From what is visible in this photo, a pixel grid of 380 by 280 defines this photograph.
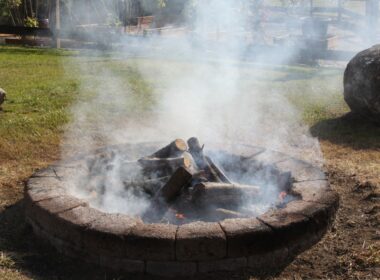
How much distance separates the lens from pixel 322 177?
4.09 meters

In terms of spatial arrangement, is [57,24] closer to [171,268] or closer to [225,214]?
[225,214]

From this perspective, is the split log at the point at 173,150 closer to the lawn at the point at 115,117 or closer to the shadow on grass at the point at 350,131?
the lawn at the point at 115,117

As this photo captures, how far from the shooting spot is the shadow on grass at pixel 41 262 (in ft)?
10.2

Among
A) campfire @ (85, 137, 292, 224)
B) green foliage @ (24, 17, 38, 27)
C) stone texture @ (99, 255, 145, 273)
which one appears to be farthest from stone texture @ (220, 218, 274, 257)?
green foliage @ (24, 17, 38, 27)

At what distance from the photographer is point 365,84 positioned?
6574 mm

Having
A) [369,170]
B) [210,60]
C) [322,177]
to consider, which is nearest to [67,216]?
[322,177]

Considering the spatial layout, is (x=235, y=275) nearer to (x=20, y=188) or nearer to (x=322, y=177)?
(x=322, y=177)

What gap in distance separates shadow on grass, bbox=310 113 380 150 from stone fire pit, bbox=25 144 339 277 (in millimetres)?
2635

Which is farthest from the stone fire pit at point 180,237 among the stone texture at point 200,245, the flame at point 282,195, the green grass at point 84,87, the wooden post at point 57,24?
the wooden post at point 57,24

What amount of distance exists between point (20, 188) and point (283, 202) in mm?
2433

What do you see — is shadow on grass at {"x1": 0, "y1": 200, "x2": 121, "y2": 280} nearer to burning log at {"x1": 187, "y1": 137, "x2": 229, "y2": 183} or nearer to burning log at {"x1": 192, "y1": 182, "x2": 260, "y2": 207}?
A: burning log at {"x1": 192, "y1": 182, "x2": 260, "y2": 207}

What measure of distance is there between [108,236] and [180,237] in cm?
47

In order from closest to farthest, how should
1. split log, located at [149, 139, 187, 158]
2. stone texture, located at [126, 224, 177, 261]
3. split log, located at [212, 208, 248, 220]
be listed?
stone texture, located at [126, 224, 177, 261] → split log, located at [212, 208, 248, 220] → split log, located at [149, 139, 187, 158]

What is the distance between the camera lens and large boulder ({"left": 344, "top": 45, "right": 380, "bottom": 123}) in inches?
255
